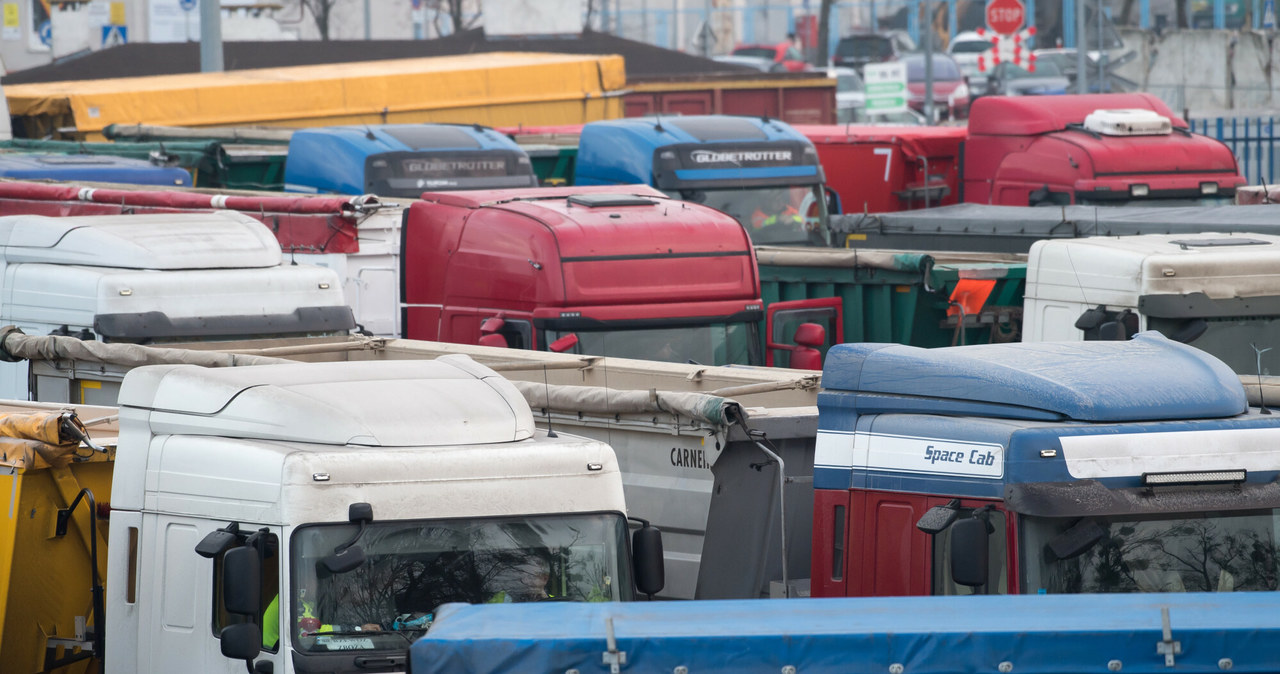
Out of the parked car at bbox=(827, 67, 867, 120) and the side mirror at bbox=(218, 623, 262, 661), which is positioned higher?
the parked car at bbox=(827, 67, 867, 120)

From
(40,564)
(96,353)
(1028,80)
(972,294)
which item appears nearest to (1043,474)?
(40,564)

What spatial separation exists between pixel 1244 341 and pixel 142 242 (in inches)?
292

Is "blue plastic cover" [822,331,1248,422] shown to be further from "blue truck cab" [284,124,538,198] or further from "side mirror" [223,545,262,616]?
"blue truck cab" [284,124,538,198]

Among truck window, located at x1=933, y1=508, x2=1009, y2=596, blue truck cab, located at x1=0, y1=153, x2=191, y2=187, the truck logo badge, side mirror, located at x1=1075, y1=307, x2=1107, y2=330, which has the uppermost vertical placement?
the truck logo badge

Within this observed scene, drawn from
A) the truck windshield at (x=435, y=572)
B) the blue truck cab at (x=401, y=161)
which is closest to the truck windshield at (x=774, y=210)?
the blue truck cab at (x=401, y=161)

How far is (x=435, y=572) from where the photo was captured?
21.3 feet

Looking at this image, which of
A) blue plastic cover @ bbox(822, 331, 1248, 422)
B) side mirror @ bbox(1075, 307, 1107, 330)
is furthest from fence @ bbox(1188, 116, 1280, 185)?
blue plastic cover @ bbox(822, 331, 1248, 422)

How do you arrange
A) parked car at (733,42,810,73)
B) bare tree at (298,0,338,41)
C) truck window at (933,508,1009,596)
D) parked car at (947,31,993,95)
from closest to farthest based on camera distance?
truck window at (933,508,1009,596), bare tree at (298,0,338,41), parked car at (947,31,993,95), parked car at (733,42,810,73)

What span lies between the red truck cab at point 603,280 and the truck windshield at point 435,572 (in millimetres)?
5476

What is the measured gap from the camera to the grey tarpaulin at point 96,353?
10.7 m

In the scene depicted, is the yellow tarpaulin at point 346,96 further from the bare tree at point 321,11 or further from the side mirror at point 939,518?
the side mirror at point 939,518

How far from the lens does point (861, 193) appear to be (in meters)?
22.6

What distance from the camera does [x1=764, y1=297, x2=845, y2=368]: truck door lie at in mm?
13250

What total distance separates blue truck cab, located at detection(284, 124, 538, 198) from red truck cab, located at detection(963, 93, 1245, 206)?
531 cm
